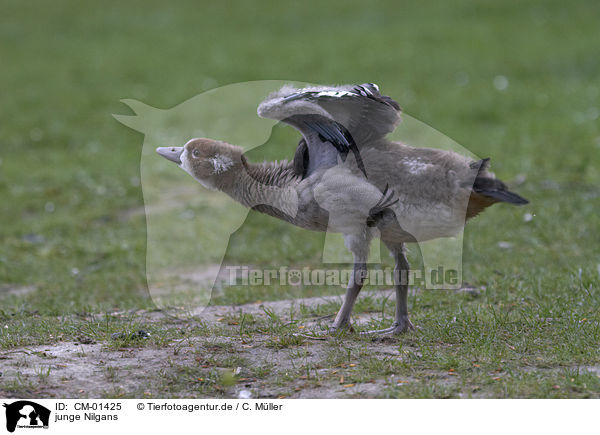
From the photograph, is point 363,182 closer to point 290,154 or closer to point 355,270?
point 355,270

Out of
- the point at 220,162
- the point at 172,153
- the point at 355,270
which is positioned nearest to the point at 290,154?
the point at 172,153

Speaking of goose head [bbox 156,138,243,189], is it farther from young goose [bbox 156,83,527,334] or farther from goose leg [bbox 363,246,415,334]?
goose leg [bbox 363,246,415,334]

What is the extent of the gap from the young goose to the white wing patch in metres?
0.02

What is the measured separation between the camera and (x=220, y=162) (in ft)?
19.1

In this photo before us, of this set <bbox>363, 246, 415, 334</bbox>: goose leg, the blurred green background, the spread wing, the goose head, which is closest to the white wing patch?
the goose head

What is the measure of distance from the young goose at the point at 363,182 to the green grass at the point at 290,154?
77 centimetres

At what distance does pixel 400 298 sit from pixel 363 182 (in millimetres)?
923

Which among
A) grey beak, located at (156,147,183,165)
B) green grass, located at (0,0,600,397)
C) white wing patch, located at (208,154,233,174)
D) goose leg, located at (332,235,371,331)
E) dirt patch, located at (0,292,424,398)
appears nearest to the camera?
dirt patch, located at (0,292,424,398)

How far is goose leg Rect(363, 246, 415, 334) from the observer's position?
559 centimetres

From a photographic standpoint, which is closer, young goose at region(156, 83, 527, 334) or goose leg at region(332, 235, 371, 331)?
young goose at region(156, 83, 527, 334)

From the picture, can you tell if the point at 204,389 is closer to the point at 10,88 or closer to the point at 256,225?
the point at 256,225

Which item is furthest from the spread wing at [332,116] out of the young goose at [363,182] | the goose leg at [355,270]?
the goose leg at [355,270]

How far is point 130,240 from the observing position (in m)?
9.27

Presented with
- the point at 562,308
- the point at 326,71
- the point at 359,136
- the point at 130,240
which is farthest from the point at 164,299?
the point at 326,71
